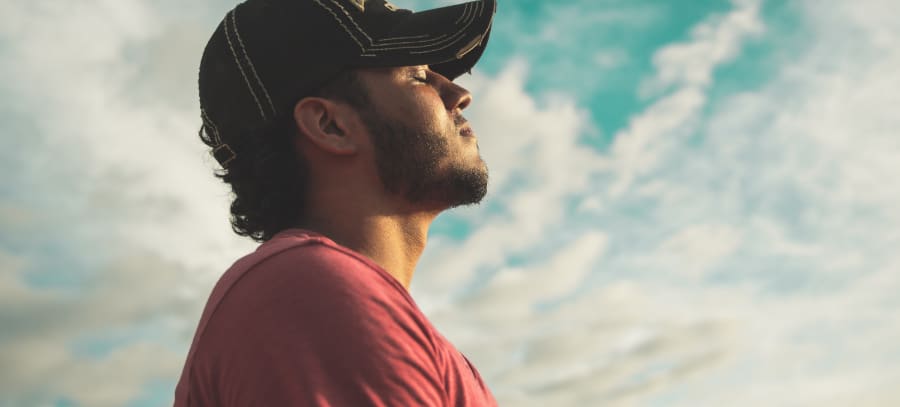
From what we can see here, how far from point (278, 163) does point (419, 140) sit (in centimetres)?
74

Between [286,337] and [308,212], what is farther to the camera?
[308,212]

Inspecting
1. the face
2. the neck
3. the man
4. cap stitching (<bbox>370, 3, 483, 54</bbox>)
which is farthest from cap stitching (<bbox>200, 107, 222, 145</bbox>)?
cap stitching (<bbox>370, 3, 483, 54</bbox>)

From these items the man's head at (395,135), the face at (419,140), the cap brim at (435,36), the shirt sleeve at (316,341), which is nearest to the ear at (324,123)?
the man's head at (395,135)

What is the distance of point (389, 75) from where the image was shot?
4.00 meters

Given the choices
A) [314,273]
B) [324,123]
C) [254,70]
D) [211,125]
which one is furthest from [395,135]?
[314,273]

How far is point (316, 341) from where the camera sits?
246 centimetres

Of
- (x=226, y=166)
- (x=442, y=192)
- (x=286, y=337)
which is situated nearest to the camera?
(x=286, y=337)

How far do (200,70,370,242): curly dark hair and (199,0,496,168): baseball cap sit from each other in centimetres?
4

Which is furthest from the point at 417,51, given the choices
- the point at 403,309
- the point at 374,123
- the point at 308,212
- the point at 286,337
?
the point at 286,337

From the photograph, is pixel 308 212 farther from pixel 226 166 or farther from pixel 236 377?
pixel 236 377

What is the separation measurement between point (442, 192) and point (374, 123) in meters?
0.49

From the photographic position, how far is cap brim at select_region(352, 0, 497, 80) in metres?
3.98

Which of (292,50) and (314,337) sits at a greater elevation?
(292,50)

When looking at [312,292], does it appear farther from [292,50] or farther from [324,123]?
[292,50]
